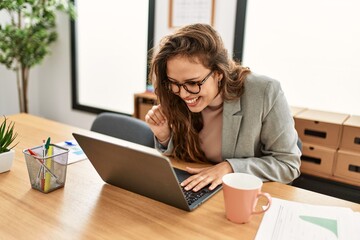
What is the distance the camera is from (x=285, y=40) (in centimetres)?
245

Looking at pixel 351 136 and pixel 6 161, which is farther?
pixel 351 136

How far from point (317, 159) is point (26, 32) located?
2.83 meters

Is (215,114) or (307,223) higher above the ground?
(215,114)

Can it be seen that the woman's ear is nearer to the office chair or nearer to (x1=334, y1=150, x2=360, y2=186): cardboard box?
the office chair

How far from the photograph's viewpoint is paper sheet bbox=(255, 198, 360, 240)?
755mm

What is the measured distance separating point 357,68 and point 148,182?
194 centimetres

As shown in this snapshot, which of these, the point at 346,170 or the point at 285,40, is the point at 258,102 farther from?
the point at 285,40

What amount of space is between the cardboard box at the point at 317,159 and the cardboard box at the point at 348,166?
0.13 ft

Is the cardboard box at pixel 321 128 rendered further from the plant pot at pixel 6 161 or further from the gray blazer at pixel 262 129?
the plant pot at pixel 6 161

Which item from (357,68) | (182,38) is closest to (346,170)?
(357,68)

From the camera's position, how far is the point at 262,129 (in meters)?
1.23

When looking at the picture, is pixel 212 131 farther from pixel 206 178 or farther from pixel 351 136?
pixel 351 136

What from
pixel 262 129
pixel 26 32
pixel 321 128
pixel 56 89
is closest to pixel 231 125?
pixel 262 129

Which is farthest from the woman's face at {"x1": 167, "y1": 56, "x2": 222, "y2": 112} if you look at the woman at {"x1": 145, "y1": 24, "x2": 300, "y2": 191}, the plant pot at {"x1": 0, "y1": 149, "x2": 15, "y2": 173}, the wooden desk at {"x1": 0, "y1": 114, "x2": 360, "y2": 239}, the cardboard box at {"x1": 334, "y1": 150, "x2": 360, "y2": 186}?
the cardboard box at {"x1": 334, "y1": 150, "x2": 360, "y2": 186}
